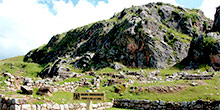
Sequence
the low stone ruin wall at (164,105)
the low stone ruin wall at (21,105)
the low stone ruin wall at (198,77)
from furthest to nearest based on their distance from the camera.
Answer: the low stone ruin wall at (198,77) → the low stone ruin wall at (164,105) → the low stone ruin wall at (21,105)

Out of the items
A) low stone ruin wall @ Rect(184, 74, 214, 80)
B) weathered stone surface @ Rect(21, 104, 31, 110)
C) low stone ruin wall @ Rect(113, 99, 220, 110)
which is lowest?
low stone ruin wall @ Rect(113, 99, 220, 110)

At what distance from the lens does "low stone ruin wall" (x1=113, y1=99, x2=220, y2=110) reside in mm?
11852

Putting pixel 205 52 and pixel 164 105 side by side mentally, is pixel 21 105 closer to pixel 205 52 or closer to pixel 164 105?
pixel 164 105

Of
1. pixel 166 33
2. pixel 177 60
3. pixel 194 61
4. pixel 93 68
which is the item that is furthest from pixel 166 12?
pixel 93 68

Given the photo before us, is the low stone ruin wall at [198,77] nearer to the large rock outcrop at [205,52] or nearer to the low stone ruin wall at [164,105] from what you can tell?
the low stone ruin wall at [164,105]

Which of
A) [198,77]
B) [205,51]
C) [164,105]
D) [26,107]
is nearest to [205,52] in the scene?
[205,51]

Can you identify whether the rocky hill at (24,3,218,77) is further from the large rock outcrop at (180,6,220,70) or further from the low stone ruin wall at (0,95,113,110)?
the low stone ruin wall at (0,95,113,110)

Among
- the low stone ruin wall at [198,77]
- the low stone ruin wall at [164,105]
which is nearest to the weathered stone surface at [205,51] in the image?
the low stone ruin wall at [198,77]

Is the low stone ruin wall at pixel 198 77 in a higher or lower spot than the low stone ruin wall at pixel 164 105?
higher

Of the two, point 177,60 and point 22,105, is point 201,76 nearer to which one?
point 177,60

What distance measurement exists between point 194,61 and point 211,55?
2084 mm

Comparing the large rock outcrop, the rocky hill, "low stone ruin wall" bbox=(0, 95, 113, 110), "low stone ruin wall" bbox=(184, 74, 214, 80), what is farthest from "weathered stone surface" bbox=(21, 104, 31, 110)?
the large rock outcrop

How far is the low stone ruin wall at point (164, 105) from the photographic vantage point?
11852 mm

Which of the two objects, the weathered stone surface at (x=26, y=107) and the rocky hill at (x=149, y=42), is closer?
the weathered stone surface at (x=26, y=107)
